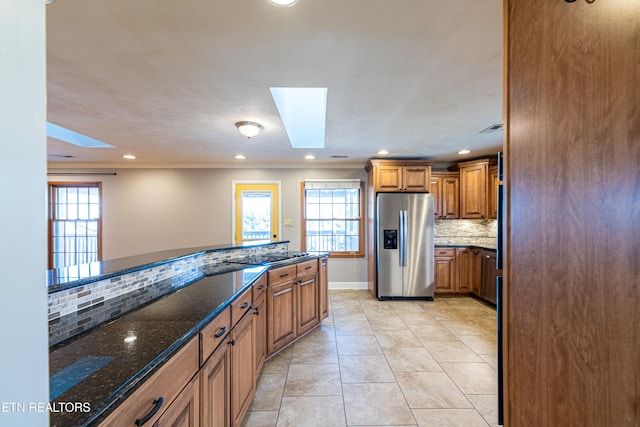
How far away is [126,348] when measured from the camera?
0.90 metres

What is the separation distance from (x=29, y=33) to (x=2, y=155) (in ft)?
0.67

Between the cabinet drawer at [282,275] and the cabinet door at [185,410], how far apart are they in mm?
1328

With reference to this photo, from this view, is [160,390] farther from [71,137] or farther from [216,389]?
[71,137]

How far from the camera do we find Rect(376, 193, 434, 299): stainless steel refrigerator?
13.9 feet

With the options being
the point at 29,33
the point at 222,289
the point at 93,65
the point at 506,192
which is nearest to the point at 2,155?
the point at 29,33

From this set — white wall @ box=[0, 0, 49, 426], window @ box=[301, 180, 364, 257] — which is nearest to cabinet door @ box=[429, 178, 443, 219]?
window @ box=[301, 180, 364, 257]

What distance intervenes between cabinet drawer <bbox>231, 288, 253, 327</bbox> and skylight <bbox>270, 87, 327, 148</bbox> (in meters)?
1.67

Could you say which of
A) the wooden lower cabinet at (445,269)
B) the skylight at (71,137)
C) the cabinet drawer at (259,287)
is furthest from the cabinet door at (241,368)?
the wooden lower cabinet at (445,269)

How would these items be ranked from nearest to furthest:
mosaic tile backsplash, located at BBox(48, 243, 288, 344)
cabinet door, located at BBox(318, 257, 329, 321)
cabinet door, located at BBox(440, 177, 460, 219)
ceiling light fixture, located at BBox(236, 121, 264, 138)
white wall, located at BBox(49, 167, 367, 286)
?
mosaic tile backsplash, located at BBox(48, 243, 288, 344) < ceiling light fixture, located at BBox(236, 121, 264, 138) < cabinet door, located at BBox(318, 257, 329, 321) < cabinet door, located at BBox(440, 177, 460, 219) < white wall, located at BBox(49, 167, 367, 286)

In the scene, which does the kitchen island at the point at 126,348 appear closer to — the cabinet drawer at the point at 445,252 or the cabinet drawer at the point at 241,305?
the cabinet drawer at the point at 241,305

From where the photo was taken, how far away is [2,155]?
39cm

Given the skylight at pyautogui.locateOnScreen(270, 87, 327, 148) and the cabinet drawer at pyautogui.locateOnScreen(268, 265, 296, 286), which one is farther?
the skylight at pyautogui.locateOnScreen(270, 87, 327, 148)

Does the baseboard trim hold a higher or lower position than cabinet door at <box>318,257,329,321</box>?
lower

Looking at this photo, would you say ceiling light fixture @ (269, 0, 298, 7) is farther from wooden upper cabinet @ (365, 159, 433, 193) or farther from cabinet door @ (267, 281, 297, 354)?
wooden upper cabinet @ (365, 159, 433, 193)
